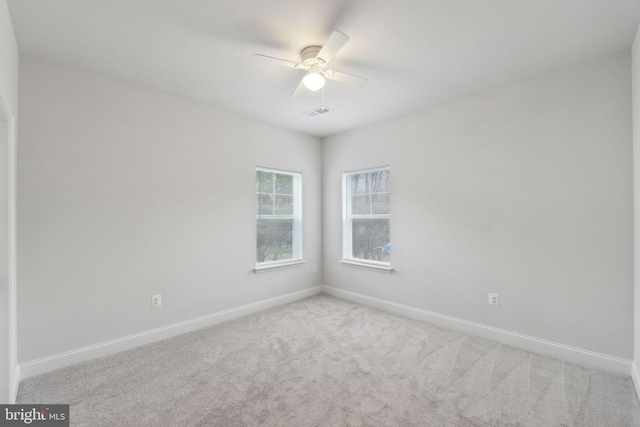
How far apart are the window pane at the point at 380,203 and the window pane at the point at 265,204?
1473 mm

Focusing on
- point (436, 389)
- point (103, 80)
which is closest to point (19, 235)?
point (103, 80)

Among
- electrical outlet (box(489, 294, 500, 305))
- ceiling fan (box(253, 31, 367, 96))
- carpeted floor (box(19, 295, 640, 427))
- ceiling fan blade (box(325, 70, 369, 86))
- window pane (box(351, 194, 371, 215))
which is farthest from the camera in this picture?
window pane (box(351, 194, 371, 215))

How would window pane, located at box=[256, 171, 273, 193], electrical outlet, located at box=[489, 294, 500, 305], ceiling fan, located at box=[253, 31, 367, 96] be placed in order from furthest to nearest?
window pane, located at box=[256, 171, 273, 193] → electrical outlet, located at box=[489, 294, 500, 305] → ceiling fan, located at box=[253, 31, 367, 96]

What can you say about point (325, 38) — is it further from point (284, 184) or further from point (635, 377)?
point (635, 377)

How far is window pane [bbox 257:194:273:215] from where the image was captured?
13.2ft

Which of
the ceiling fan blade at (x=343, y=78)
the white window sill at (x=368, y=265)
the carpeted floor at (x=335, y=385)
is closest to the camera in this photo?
the carpeted floor at (x=335, y=385)

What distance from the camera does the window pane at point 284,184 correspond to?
4266 millimetres

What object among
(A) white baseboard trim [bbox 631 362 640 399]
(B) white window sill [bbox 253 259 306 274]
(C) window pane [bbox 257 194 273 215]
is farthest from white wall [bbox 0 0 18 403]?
(A) white baseboard trim [bbox 631 362 640 399]

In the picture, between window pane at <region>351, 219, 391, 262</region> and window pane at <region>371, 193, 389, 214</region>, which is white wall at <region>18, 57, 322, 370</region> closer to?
window pane at <region>351, 219, 391, 262</region>

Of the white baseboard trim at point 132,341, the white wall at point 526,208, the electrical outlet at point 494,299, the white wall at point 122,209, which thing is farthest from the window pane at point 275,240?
the electrical outlet at point 494,299

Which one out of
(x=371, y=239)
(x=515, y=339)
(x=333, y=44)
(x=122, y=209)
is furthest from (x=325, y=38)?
(x=515, y=339)

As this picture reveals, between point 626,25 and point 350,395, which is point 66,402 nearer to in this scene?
point 350,395

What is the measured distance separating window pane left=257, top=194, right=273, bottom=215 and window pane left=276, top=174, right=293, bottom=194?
0.20m

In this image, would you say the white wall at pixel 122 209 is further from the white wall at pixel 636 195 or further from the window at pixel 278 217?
the white wall at pixel 636 195
